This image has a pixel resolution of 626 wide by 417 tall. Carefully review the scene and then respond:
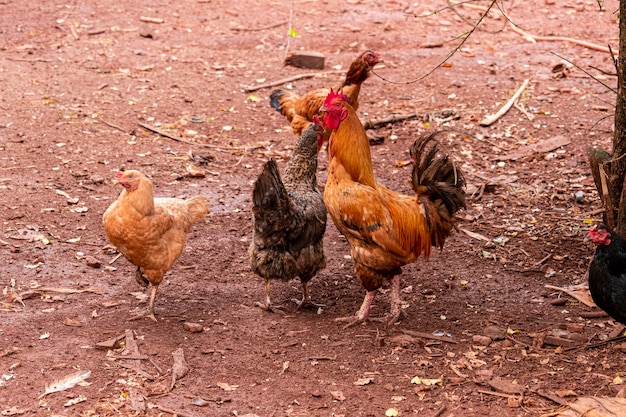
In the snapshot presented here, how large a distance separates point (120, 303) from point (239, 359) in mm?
1395

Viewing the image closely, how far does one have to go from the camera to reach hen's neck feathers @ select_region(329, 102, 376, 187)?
21.0ft

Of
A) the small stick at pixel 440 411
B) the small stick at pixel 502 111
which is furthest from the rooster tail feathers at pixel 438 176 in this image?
the small stick at pixel 502 111

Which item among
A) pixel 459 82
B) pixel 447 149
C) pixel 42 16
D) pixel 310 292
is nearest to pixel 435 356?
pixel 310 292

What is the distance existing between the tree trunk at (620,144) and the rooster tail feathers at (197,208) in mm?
3526

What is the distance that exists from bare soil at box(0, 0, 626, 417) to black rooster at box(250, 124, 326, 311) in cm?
42

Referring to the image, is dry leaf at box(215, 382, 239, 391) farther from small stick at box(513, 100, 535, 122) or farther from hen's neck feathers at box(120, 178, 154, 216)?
small stick at box(513, 100, 535, 122)

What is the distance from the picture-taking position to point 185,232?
21.9 feet

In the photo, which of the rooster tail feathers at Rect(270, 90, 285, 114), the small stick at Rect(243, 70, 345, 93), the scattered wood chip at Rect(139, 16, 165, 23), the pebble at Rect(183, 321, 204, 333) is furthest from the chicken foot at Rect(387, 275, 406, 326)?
the scattered wood chip at Rect(139, 16, 165, 23)

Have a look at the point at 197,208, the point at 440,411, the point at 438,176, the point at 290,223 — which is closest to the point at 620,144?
the point at 438,176

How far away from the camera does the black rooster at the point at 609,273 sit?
18.3 feet

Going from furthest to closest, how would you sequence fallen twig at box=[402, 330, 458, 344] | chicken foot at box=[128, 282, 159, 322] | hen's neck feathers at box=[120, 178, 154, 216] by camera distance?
chicken foot at box=[128, 282, 159, 322] → fallen twig at box=[402, 330, 458, 344] → hen's neck feathers at box=[120, 178, 154, 216]

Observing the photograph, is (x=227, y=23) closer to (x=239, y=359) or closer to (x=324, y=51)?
(x=324, y=51)

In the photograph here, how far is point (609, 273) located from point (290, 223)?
2508 mm

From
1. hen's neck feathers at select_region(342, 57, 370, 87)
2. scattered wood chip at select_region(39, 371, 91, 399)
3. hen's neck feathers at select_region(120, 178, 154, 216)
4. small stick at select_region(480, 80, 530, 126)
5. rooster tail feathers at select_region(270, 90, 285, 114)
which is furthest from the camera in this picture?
small stick at select_region(480, 80, 530, 126)
